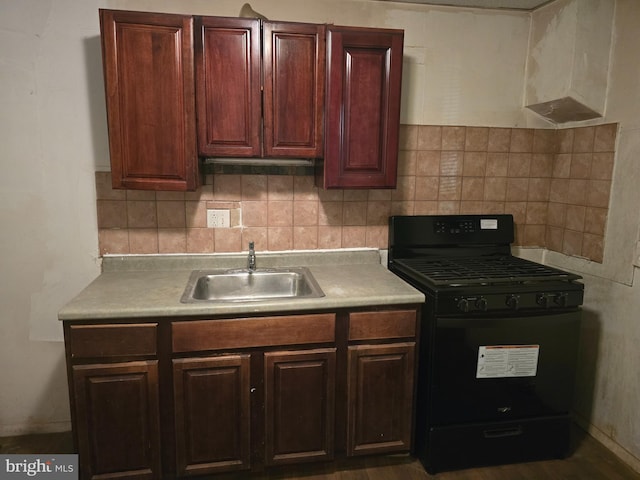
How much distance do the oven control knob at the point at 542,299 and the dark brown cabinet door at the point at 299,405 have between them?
97cm

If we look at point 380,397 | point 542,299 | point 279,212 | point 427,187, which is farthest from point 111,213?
point 542,299

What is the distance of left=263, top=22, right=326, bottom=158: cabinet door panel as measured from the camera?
1859 mm

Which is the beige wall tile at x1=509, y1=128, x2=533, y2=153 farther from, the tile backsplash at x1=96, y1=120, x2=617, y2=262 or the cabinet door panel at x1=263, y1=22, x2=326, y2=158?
the cabinet door panel at x1=263, y1=22, x2=326, y2=158

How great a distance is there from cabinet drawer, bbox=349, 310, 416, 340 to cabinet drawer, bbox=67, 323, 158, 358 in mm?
837

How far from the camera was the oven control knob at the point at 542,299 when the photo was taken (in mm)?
1917

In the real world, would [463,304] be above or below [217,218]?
below

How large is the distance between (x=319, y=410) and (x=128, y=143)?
4.80 feet

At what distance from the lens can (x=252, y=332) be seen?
1.74m

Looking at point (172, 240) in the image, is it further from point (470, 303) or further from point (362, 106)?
point (470, 303)

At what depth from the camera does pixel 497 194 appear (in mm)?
2535

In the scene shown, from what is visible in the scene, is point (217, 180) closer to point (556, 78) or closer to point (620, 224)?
point (556, 78)

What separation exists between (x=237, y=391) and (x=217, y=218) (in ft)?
3.04

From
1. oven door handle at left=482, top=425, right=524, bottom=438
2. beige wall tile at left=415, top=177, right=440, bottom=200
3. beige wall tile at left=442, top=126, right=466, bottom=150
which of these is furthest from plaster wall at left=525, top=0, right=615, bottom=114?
oven door handle at left=482, top=425, right=524, bottom=438

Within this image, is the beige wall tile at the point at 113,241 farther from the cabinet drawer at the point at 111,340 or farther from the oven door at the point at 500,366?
the oven door at the point at 500,366
